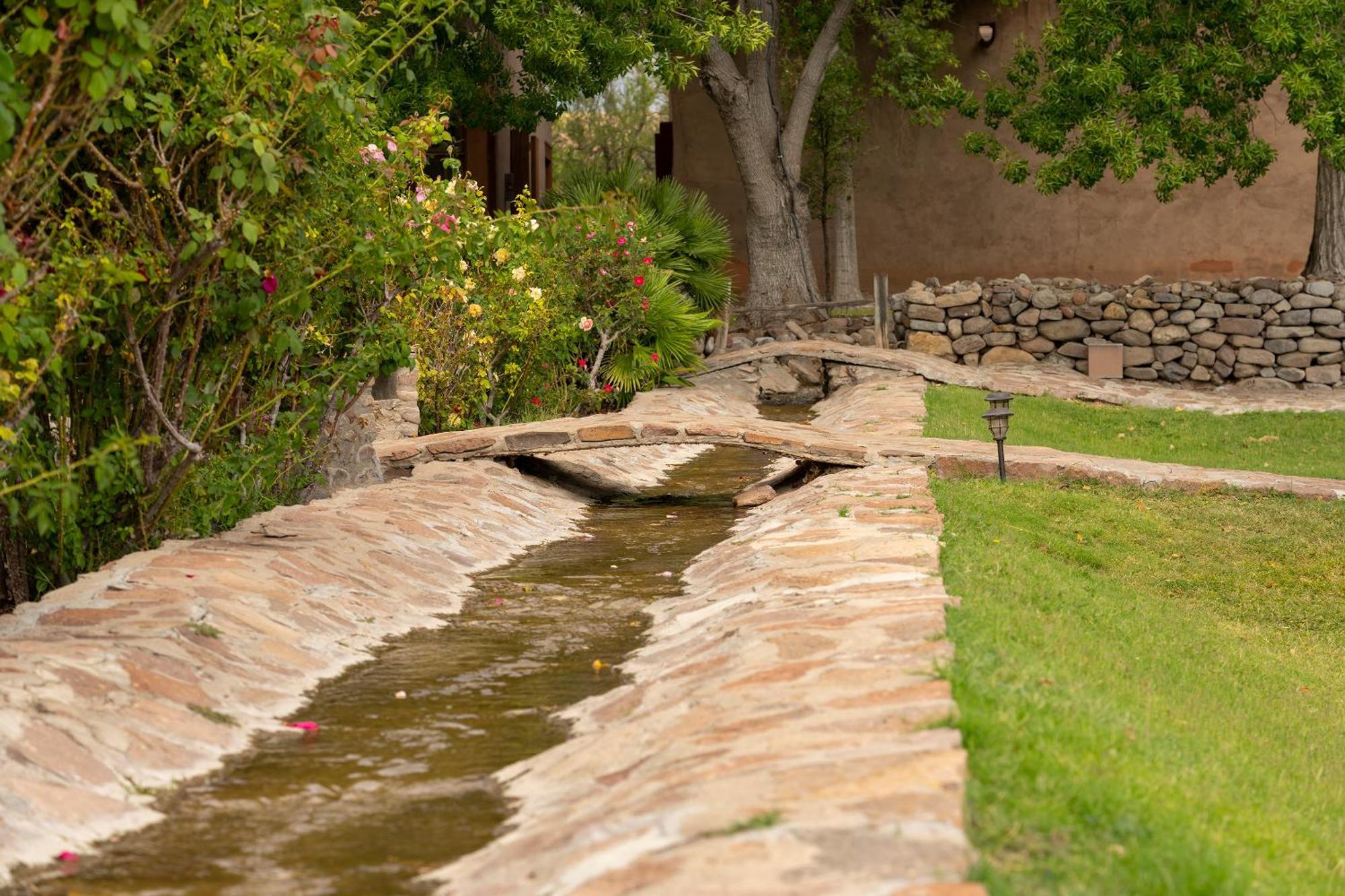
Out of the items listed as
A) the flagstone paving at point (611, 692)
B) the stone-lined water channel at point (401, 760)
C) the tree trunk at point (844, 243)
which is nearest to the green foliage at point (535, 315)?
the flagstone paving at point (611, 692)

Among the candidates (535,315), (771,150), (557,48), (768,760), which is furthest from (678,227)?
(768,760)

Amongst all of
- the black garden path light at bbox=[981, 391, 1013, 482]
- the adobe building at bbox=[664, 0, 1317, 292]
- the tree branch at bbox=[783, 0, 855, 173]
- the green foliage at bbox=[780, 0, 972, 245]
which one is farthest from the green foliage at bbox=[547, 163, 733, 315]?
the black garden path light at bbox=[981, 391, 1013, 482]

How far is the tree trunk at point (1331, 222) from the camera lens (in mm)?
18844

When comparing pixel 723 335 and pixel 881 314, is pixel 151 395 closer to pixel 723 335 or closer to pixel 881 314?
pixel 723 335

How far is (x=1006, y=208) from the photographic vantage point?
23.8m

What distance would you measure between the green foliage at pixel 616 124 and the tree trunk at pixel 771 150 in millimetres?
22034

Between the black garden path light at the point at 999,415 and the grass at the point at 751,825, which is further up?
the black garden path light at the point at 999,415

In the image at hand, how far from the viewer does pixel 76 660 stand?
4.94 m

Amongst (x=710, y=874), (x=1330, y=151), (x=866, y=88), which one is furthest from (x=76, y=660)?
(x=866, y=88)

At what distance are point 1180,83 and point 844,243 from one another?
748 cm

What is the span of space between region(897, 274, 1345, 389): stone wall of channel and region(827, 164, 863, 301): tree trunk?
3480 mm

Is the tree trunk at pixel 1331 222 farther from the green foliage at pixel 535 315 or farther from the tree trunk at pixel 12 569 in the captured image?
the tree trunk at pixel 12 569

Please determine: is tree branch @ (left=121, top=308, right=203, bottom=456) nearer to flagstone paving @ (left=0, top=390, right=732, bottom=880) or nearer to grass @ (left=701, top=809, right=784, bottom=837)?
flagstone paving @ (left=0, top=390, right=732, bottom=880)

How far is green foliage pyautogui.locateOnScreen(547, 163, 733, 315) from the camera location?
56.7 ft
